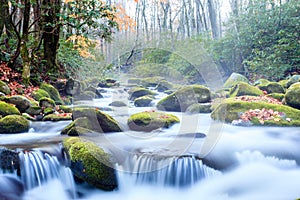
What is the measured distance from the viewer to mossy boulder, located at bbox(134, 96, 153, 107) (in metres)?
8.96

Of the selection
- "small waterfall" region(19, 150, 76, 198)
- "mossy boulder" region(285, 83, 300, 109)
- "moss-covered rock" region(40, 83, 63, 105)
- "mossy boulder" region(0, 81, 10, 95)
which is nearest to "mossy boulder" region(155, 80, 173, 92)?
"moss-covered rock" region(40, 83, 63, 105)

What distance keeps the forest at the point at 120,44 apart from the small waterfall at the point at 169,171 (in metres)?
2.16

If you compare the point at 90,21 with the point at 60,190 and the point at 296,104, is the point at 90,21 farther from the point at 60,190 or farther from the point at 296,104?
the point at 296,104

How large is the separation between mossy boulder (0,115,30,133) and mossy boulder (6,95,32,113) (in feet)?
2.77

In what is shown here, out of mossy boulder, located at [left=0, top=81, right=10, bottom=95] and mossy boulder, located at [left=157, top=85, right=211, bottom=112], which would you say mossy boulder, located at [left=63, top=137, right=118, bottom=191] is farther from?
mossy boulder, located at [left=157, top=85, right=211, bottom=112]

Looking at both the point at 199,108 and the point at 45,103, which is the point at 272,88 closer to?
the point at 199,108

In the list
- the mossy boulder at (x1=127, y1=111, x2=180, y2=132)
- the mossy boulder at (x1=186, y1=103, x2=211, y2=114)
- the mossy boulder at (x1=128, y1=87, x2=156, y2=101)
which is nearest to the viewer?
the mossy boulder at (x1=127, y1=111, x2=180, y2=132)

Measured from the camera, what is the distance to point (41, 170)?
147 inches

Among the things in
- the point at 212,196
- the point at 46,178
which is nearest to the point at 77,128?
the point at 46,178

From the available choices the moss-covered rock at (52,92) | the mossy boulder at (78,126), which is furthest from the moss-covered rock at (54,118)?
the moss-covered rock at (52,92)

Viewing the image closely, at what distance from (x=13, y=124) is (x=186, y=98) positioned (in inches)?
185

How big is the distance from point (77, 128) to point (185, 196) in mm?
2353

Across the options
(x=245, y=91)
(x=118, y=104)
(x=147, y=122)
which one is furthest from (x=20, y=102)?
(x=245, y=91)

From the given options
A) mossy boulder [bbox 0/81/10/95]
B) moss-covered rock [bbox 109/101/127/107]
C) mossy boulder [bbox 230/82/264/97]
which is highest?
mossy boulder [bbox 0/81/10/95]
